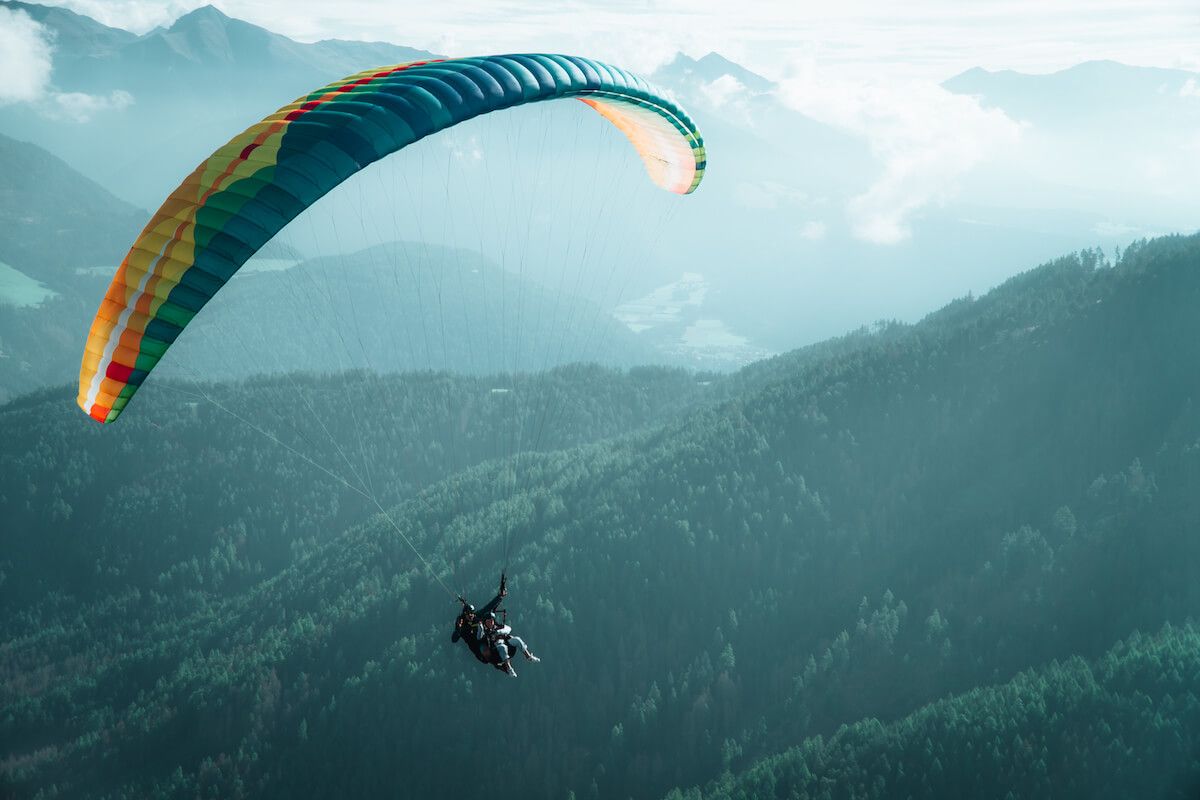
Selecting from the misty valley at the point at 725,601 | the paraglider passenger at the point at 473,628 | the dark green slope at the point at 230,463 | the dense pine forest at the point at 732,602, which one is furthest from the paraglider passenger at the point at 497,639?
the dark green slope at the point at 230,463

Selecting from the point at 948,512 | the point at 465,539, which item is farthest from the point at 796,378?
the point at 465,539

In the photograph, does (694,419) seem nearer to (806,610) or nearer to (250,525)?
(806,610)

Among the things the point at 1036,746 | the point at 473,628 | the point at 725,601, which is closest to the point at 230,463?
the point at 725,601

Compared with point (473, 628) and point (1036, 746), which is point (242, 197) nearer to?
point (473, 628)

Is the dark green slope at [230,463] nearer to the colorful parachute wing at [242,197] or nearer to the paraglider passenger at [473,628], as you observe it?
the paraglider passenger at [473,628]

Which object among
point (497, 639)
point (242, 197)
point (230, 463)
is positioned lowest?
point (230, 463)

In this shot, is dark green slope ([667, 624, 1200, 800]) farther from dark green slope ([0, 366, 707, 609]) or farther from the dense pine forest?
dark green slope ([0, 366, 707, 609])
